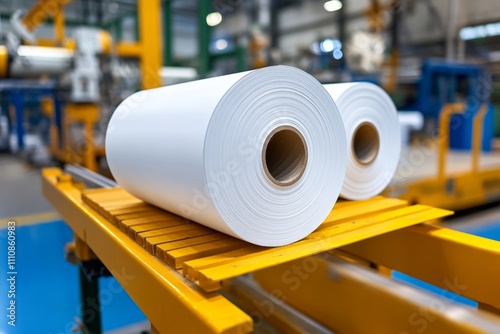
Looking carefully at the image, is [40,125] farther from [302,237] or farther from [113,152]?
[302,237]

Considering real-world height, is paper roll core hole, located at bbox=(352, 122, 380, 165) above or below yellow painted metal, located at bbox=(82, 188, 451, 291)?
above

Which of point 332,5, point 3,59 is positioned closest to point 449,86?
point 3,59

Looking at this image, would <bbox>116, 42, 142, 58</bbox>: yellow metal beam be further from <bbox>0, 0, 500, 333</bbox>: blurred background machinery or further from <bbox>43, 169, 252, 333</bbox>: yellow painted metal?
<bbox>43, 169, 252, 333</bbox>: yellow painted metal

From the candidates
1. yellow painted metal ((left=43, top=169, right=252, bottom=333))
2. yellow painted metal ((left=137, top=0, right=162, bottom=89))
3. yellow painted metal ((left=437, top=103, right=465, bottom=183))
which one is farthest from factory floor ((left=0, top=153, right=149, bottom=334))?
yellow painted metal ((left=437, top=103, right=465, bottom=183))

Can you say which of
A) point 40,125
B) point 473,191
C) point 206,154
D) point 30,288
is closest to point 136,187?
point 206,154

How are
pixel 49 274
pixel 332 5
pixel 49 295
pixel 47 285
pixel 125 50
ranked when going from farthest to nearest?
pixel 332 5
pixel 125 50
pixel 49 274
pixel 47 285
pixel 49 295

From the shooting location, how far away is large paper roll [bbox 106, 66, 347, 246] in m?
0.99

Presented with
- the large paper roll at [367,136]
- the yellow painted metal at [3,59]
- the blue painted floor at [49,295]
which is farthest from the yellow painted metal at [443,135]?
the yellow painted metal at [3,59]

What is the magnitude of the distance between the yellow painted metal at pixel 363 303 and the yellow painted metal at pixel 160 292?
0.64 meters

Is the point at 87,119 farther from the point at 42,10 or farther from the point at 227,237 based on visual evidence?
the point at 227,237

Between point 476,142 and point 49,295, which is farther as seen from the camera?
point 476,142

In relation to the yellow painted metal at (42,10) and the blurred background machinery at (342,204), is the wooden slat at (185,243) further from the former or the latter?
the yellow painted metal at (42,10)

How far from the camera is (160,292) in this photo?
2.98ft

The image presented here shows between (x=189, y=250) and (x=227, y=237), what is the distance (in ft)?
0.45
